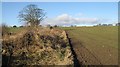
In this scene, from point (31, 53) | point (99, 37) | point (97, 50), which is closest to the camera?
point (31, 53)

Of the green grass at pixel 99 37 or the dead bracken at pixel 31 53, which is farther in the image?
the green grass at pixel 99 37

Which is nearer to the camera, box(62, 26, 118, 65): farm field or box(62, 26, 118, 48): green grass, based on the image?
box(62, 26, 118, 65): farm field

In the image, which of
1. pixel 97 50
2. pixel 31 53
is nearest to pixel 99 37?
pixel 97 50

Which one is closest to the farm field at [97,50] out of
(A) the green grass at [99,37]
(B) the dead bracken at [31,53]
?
(A) the green grass at [99,37]

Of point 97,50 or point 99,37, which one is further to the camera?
point 99,37

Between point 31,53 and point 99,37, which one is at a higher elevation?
point 31,53

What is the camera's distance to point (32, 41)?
23.2m

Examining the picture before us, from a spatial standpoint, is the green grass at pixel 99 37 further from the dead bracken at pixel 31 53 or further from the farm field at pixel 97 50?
the dead bracken at pixel 31 53

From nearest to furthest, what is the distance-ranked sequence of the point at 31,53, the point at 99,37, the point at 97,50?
the point at 31,53
the point at 97,50
the point at 99,37

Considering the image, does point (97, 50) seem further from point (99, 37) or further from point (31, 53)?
point (99, 37)

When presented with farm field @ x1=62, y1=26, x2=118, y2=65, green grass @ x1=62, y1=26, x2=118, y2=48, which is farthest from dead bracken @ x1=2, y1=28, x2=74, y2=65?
green grass @ x1=62, y1=26, x2=118, y2=48

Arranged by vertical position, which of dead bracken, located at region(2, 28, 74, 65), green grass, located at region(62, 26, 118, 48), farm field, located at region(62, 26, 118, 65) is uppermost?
dead bracken, located at region(2, 28, 74, 65)

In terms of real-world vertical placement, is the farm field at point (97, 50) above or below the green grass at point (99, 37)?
above

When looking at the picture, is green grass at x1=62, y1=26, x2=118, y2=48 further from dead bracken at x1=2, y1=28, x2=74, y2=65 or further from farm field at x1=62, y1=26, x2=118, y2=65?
dead bracken at x1=2, y1=28, x2=74, y2=65
